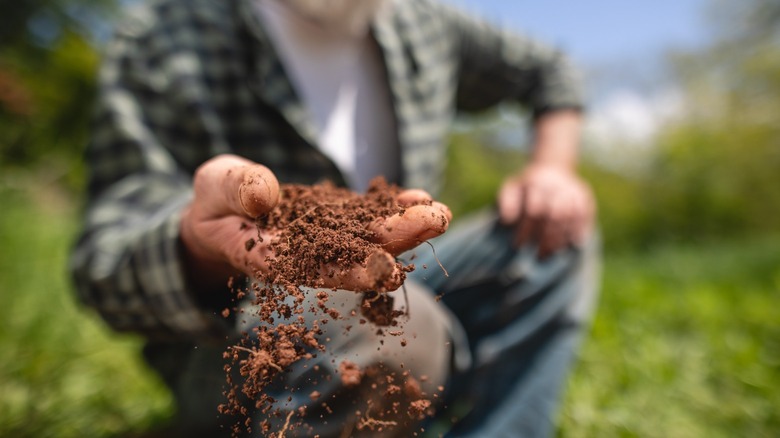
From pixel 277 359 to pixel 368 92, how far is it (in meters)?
1.17

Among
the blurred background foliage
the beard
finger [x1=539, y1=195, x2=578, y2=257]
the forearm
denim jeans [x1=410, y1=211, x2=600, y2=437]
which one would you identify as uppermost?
the beard

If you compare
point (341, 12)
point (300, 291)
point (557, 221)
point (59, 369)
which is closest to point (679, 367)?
point (557, 221)

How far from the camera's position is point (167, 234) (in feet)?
3.04

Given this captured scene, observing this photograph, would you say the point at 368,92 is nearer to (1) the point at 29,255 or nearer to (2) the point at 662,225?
(1) the point at 29,255

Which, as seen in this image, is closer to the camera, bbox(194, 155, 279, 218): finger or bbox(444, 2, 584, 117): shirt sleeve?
bbox(194, 155, 279, 218): finger

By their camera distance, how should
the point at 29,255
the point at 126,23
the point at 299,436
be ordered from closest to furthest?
the point at 299,436
the point at 126,23
the point at 29,255

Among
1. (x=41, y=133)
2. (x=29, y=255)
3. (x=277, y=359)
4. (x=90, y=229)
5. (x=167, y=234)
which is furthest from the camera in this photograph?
(x=41, y=133)

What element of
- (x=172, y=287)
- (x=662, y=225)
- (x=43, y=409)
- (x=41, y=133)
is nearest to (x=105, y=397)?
(x=43, y=409)

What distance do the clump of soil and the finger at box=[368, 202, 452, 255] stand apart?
1 centimetres

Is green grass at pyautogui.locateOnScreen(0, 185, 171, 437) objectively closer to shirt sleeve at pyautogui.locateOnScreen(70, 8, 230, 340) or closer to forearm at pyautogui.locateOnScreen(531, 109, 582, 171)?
shirt sleeve at pyautogui.locateOnScreen(70, 8, 230, 340)

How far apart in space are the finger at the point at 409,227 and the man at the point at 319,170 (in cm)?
36

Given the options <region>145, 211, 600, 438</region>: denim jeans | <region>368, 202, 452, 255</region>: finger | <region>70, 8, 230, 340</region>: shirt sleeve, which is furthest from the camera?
<region>145, 211, 600, 438</region>: denim jeans

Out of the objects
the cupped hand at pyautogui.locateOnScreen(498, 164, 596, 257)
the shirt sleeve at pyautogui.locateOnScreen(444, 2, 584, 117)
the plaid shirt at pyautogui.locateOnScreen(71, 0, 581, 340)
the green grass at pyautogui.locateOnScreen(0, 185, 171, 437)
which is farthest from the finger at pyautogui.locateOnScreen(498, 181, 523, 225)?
the green grass at pyautogui.locateOnScreen(0, 185, 171, 437)

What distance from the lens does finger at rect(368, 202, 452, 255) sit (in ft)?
2.08
